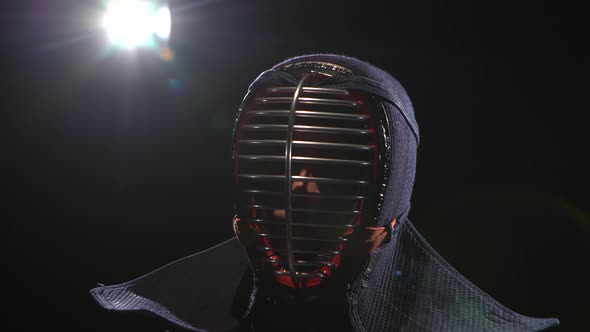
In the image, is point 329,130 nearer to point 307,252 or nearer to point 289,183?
point 289,183

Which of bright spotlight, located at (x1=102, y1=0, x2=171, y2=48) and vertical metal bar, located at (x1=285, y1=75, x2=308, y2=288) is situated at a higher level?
bright spotlight, located at (x1=102, y1=0, x2=171, y2=48)

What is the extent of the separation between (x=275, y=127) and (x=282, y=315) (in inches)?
18.3

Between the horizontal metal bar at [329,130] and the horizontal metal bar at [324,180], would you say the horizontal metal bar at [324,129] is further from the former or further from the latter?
the horizontal metal bar at [324,180]

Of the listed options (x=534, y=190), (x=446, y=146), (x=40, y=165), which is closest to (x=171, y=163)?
(x=40, y=165)

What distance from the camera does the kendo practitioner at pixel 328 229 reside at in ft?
3.48

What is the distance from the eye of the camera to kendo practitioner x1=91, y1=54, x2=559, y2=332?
3.48ft

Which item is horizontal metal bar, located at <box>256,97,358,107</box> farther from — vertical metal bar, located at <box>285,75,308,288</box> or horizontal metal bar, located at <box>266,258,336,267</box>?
horizontal metal bar, located at <box>266,258,336,267</box>

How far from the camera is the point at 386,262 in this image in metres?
1.24

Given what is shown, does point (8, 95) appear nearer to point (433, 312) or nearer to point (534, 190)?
point (433, 312)

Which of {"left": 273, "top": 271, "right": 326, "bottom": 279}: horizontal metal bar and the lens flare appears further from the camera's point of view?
the lens flare

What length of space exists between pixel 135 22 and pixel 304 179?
0.95m

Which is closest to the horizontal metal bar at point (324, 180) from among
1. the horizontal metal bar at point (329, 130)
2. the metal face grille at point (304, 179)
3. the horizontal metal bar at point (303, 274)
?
the metal face grille at point (304, 179)

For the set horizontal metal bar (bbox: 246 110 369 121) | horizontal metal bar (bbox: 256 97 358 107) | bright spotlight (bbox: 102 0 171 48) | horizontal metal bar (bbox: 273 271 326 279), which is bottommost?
horizontal metal bar (bbox: 273 271 326 279)

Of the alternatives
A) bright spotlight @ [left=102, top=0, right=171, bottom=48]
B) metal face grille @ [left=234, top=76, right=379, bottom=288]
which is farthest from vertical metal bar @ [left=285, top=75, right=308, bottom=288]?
bright spotlight @ [left=102, top=0, right=171, bottom=48]
